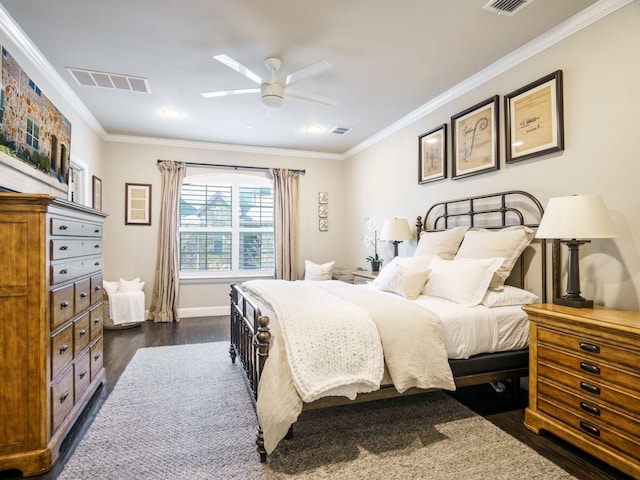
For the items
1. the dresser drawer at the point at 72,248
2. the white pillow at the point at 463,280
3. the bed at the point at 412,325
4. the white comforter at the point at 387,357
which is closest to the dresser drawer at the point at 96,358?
the dresser drawer at the point at 72,248

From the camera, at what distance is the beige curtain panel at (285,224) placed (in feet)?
19.0

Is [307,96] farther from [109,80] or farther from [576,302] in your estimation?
[576,302]

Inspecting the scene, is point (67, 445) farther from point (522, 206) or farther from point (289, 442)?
point (522, 206)

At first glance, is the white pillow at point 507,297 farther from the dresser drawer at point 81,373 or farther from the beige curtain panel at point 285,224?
the beige curtain panel at point 285,224

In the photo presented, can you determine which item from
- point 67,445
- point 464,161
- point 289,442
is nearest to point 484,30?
point 464,161

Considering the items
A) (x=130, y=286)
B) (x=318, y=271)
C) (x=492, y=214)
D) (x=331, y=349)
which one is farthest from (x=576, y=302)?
(x=130, y=286)

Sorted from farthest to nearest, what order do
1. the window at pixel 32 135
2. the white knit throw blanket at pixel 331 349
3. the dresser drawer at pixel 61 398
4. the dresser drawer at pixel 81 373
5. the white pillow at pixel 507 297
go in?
the window at pixel 32 135 < the white pillow at pixel 507 297 < the dresser drawer at pixel 81 373 < the dresser drawer at pixel 61 398 < the white knit throw blanket at pixel 331 349

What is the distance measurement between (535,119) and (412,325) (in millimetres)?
1964

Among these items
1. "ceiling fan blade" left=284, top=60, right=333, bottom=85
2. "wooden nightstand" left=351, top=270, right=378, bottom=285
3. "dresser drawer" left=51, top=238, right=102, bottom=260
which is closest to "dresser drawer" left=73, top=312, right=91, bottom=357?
"dresser drawer" left=51, top=238, right=102, bottom=260

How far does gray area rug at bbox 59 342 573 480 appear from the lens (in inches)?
71.2

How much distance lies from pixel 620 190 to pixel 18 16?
164 inches

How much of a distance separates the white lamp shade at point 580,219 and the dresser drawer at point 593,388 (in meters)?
0.79

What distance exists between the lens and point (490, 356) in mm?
2385

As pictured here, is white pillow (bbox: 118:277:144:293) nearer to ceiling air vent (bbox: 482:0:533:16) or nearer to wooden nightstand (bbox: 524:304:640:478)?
wooden nightstand (bbox: 524:304:640:478)
